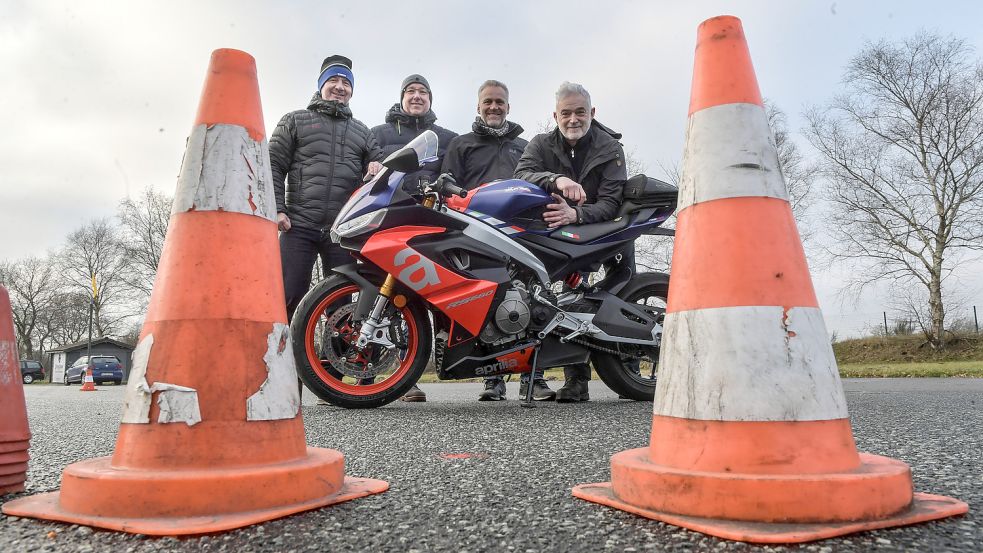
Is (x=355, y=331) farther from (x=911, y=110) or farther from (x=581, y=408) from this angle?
(x=911, y=110)

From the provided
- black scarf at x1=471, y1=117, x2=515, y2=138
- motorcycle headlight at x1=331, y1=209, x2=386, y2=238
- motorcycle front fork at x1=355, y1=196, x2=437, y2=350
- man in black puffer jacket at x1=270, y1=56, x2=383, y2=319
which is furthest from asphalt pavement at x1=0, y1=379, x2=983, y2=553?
black scarf at x1=471, y1=117, x2=515, y2=138

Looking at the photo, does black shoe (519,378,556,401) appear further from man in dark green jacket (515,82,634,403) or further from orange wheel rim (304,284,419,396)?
orange wheel rim (304,284,419,396)

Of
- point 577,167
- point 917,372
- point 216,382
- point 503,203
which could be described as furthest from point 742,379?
point 917,372

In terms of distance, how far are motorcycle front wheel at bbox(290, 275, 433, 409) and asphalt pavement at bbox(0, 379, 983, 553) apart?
0.39m

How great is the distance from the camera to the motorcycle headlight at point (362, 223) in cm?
422

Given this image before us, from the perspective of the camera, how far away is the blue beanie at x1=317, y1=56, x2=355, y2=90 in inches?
212

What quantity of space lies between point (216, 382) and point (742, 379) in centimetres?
130

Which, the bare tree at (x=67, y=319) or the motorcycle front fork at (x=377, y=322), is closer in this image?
the motorcycle front fork at (x=377, y=322)

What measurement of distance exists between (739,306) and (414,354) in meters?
2.97

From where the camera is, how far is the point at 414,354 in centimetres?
438

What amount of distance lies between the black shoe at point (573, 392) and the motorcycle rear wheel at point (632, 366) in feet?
0.67

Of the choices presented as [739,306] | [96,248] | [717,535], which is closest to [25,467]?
[717,535]

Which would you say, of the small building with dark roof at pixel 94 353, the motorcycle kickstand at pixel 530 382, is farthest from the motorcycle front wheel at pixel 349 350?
the small building with dark roof at pixel 94 353

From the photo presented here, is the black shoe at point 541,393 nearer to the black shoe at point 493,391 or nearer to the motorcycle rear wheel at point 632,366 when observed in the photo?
the black shoe at point 493,391
